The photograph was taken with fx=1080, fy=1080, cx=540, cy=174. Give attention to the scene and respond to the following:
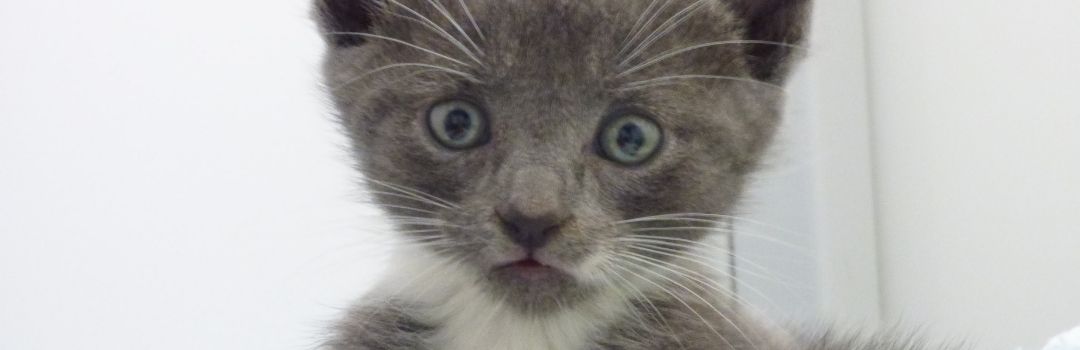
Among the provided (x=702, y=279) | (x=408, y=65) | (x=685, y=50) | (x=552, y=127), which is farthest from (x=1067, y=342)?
(x=408, y=65)

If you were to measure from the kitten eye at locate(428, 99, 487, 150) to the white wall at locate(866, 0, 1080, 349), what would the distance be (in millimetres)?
1080

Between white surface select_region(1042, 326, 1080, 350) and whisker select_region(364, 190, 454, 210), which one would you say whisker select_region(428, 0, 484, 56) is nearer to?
whisker select_region(364, 190, 454, 210)

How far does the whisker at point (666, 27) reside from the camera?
973mm

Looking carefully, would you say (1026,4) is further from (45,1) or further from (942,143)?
(45,1)

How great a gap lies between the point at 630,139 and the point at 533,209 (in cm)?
15

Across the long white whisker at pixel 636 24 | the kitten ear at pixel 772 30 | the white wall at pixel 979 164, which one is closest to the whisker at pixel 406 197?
the long white whisker at pixel 636 24

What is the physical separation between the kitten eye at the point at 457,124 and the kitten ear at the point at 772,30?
0.31 metres

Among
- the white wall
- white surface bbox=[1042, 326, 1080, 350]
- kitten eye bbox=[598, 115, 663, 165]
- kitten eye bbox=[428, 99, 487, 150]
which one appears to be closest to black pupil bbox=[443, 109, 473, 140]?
kitten eye bbox=[428, 99, 487, 150]

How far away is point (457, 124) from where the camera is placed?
966 millimetres

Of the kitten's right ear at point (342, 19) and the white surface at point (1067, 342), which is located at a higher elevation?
the kitten's right ear at point (342, 19)

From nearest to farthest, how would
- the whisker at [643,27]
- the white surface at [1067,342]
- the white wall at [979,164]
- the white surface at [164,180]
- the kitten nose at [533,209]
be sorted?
the kitten nose at [533,209]
the whisker at [643,27]
the white surface at [1067,342]
the white surface at [164,180]
the white wall at [979,164]

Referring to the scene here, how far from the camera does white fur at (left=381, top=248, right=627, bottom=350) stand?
103cm

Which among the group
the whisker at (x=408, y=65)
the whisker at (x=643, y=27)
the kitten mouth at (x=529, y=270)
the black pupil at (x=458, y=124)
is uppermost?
the whisker at (x=643, y=27)

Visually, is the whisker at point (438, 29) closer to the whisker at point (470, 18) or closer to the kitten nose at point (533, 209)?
the whisker at point (470, 18)
